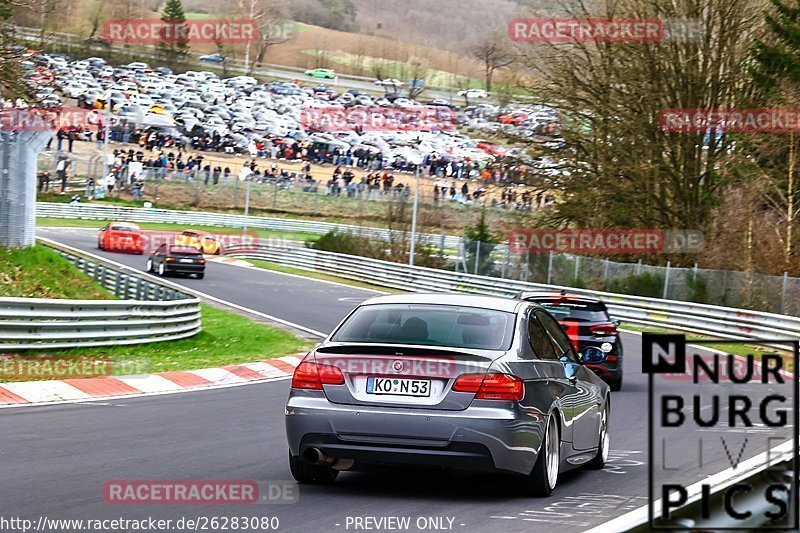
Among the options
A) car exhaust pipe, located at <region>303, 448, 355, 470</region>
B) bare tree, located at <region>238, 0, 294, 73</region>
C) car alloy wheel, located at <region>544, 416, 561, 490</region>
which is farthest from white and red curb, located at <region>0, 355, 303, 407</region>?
bare tree, located at <region>238, 0, 294, 73</region>

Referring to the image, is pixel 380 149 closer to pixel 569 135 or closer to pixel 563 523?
pixel 569 135

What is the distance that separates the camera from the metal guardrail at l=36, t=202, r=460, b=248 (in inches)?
2785

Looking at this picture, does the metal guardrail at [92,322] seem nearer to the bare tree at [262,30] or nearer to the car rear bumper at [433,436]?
the car rear bumper at [433,436]

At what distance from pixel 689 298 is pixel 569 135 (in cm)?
930

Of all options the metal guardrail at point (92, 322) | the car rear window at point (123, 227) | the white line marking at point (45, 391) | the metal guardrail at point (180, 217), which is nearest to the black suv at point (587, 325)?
the metal guardrail at point (92, 322)

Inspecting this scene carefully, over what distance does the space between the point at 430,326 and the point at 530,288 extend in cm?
3415

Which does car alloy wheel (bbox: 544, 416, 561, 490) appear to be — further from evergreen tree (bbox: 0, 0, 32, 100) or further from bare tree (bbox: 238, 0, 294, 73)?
bare tree (bbox: 238, 0, 294, 73)

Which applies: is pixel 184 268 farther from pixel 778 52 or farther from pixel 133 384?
pixel 133 384

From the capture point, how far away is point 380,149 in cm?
9638

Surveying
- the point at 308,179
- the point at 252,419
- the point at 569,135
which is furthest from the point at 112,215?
the point at 252,419

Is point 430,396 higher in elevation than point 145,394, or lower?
higher

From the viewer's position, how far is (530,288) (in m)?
42.8

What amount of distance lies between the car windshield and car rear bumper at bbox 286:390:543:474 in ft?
1.88

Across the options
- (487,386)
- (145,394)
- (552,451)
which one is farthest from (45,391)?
(487,386)
